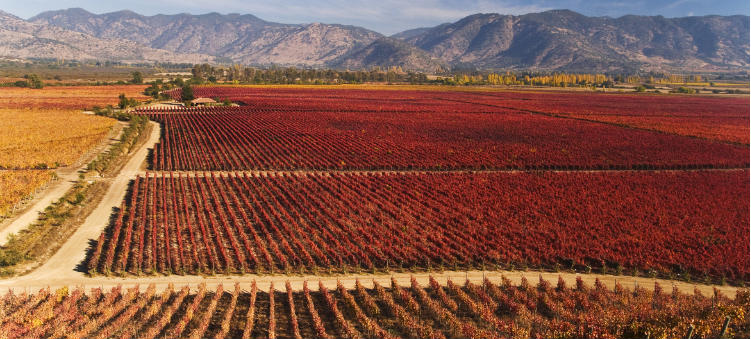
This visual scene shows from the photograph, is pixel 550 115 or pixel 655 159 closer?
pixel 655 159

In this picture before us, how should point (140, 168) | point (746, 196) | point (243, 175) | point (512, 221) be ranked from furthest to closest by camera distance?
point (140, 168) → point (243, 175) → point (746, 196) → point (512, 221)

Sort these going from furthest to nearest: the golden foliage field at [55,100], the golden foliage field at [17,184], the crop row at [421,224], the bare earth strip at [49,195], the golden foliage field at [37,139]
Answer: the golden foliage field at [55,100], the golden foliage field at [37,139], the golden foliage field at [17,184], the bare earth strip at [49,195], the crop row at [421,224]

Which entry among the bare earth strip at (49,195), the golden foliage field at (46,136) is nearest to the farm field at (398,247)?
the bare earth strip at (49,195)

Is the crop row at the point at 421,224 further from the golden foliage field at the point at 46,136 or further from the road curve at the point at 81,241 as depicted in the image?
the golden foliage field at the point at 46,136

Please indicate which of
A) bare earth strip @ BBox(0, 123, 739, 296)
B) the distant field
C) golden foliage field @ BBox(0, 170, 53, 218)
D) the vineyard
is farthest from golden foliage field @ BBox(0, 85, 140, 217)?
the vineyard

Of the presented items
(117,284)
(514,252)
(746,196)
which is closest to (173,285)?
(117,284)

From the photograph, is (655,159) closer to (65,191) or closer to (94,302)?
(94,302)

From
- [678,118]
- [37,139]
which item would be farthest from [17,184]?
[678,118]
